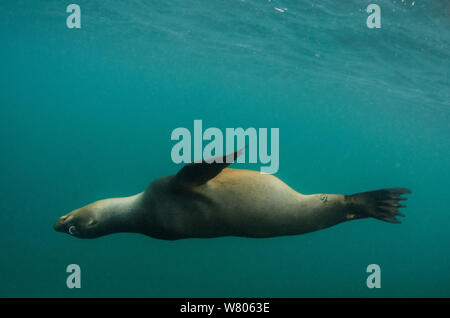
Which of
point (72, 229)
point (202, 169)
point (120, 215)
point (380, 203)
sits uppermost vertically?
point (202, 169)

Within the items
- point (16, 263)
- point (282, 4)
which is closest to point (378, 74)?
point (282, 4)

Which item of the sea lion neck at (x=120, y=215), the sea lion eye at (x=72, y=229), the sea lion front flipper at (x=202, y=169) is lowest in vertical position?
the sea lion eye at (x=72, y=229)

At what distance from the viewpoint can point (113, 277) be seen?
1309 centimetres

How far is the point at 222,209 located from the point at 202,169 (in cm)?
59

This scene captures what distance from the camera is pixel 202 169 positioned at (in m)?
2.67

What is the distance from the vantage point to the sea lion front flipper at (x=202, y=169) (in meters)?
2.58

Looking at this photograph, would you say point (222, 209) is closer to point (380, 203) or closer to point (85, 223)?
point (85, 223)

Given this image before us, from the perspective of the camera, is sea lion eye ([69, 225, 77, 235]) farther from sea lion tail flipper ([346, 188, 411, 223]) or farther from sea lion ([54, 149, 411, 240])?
→ sea lion tail flipper ([346, 188, 411, 223])

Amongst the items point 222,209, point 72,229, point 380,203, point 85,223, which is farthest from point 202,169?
point 380,203

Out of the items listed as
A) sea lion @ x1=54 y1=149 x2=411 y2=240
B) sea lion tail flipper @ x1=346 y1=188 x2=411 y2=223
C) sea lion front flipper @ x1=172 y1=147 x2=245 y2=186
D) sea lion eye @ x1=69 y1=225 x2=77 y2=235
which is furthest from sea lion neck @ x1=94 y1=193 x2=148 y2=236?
sea lion tail flipper @ x1=346 y1=188 x2=411 y2=223

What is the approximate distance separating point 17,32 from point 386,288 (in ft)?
102

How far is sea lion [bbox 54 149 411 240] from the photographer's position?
307 cm

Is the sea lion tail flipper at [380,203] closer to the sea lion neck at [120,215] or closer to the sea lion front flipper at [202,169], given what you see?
the sea lion front flipper at [202,169]

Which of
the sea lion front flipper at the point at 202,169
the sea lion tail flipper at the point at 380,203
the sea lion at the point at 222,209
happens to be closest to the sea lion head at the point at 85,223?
the sea lion at the point at 222,209
